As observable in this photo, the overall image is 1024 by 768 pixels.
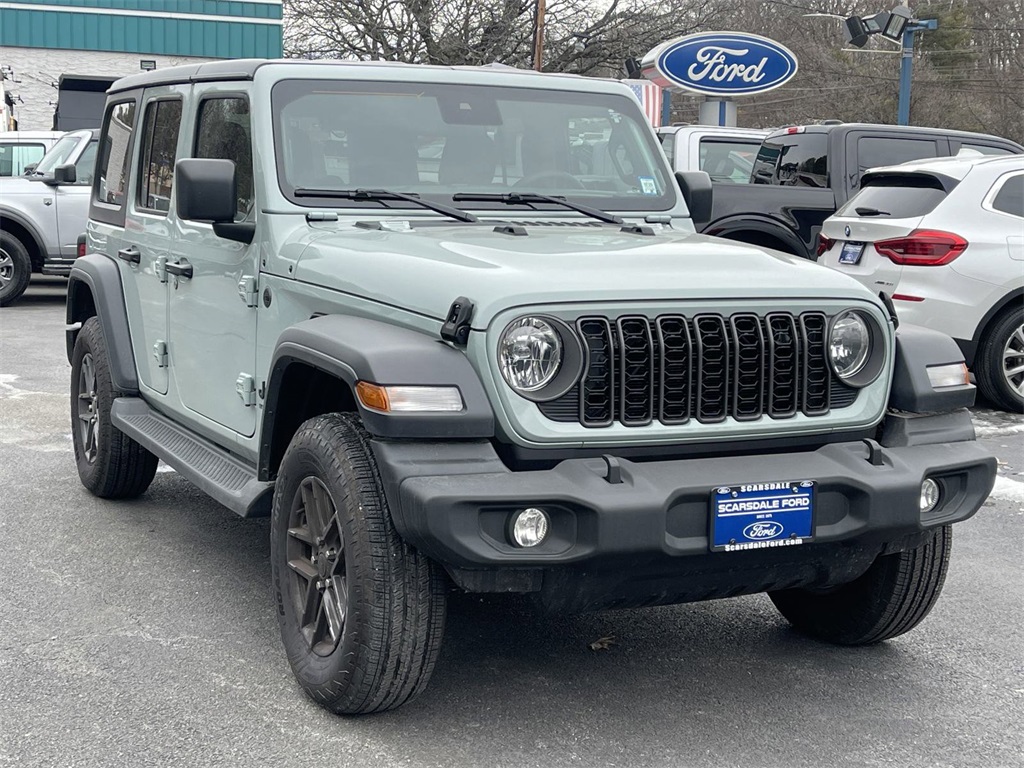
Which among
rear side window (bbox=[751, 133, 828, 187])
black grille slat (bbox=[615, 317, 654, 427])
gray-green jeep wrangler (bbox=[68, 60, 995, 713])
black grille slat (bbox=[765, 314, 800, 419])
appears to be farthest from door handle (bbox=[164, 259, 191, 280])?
rear side window (bbox=[751, 133, 828, 187])

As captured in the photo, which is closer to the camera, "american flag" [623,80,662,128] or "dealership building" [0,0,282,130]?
"american flag" [623,80,662,128]

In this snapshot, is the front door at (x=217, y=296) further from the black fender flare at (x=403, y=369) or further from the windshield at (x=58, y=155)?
the windshield at (x=58, y=155)

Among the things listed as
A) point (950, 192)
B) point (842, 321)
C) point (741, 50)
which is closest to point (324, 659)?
point (842, 321)

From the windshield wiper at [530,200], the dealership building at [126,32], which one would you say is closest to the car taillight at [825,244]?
the windshield wiper at [530,200]

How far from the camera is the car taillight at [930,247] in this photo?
Answer: 28.5 feet

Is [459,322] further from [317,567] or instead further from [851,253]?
[851,253]

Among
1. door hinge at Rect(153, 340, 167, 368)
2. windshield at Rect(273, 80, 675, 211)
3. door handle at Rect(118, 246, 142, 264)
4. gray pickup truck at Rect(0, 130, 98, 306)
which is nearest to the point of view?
windshield at Rect(273, 80, 675, 211)

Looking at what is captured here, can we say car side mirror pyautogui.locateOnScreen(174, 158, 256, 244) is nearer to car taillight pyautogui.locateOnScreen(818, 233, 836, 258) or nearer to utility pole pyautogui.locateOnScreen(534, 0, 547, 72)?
car taillight pyautogui.locateOnScreen(818, 233, 836, 258)

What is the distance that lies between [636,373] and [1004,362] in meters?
6.16

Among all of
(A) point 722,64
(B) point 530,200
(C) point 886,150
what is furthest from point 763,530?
(A) point 722,64

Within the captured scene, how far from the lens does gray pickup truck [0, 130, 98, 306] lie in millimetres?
14344

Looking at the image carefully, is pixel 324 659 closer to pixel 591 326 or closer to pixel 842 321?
pixel 591 326

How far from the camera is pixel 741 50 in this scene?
20.2 m

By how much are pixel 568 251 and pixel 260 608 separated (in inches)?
72.4
